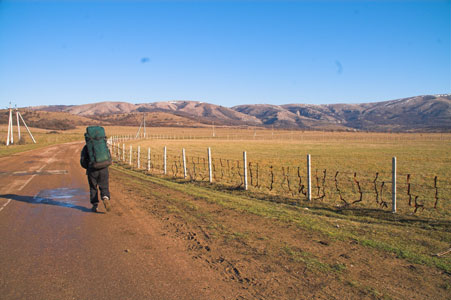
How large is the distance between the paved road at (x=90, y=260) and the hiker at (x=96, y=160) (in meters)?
0.56

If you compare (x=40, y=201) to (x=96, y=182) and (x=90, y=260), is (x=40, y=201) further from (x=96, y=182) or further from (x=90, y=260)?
(x=90, y=260)

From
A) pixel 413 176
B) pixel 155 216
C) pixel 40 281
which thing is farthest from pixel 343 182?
pixel 40 281

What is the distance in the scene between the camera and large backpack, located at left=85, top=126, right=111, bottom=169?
9.07 meters

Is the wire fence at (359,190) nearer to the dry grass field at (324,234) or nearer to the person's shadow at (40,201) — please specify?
the dry grass field at (324,234)

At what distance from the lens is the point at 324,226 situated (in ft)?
26.6

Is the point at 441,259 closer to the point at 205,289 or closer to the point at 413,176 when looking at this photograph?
the point at 205,289

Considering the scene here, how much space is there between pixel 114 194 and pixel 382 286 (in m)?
9.28

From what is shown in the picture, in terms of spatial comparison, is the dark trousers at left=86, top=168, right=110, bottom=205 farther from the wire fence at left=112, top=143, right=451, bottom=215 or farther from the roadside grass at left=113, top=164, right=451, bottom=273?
the wire fence at left=112, top=143, right=451, bottom=215

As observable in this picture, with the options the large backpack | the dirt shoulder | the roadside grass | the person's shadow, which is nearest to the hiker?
the large backpack

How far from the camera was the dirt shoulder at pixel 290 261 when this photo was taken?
4.70 metres

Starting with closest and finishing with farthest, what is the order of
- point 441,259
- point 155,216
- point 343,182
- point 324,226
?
point 441,259, point 324,226, point 155,216, point 343,182

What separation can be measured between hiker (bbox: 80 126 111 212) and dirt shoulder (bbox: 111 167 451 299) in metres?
1.21

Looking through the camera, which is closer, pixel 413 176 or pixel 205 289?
pixel 205 289

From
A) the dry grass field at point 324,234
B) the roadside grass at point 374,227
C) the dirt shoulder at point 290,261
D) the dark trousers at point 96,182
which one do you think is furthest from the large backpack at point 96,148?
the roadside grass at point 374,227
